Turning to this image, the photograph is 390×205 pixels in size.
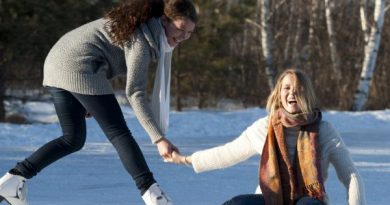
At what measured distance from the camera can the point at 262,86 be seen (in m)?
20.4

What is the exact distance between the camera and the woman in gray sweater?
403 cm

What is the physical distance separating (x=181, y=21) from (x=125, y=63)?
14.9 inches

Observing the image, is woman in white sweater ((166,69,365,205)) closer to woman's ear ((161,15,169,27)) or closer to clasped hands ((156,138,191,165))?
clasped hands ((156,138,191,165))

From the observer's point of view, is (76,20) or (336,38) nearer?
(76,20)

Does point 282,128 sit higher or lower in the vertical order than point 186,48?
higher

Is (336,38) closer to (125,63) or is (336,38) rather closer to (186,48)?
(186,48)

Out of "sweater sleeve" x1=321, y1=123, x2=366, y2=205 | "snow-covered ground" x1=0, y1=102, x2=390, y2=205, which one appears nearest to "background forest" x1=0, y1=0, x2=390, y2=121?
"snow-covered ground" x1=0, y1=102, x2=390, y2=205

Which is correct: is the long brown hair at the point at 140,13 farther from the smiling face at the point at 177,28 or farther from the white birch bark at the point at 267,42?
the white birch bark at the point at 267,42

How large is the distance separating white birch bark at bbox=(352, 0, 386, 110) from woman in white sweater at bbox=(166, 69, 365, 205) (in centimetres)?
1324

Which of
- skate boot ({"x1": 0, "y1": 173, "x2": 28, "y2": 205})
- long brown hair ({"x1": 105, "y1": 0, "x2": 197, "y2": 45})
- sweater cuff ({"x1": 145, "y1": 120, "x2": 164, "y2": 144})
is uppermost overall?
long brown hair ({"x1": 105, "y1": 0, "x2": 197, "y2": 45})

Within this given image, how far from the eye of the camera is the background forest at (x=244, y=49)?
43.7 ft

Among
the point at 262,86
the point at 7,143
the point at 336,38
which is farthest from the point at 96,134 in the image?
the point at 336,38

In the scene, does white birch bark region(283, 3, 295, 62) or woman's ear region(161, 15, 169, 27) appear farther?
white birch bark region(283, 3, 295, 62)

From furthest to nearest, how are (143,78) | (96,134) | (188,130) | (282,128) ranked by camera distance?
(188,130), (96,134), (143,78), (282,128)
